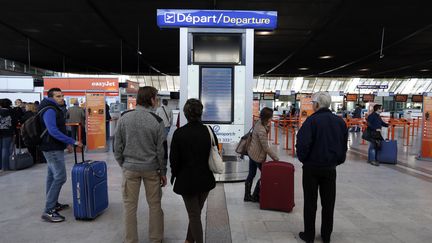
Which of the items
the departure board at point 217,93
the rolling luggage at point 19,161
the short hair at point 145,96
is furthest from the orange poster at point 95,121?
the short hair at point 145,96

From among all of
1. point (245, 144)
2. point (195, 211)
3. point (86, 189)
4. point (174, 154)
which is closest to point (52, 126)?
point (86, 189)

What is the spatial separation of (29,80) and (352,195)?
604 inches

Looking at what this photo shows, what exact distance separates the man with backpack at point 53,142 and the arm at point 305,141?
8.59 feet

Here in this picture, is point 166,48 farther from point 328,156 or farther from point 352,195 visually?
point 328,156

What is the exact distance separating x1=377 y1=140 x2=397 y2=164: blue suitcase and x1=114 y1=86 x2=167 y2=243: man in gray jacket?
691cm

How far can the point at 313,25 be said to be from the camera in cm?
1116

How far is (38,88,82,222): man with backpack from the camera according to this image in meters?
3.68

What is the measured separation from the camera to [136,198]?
2988 millimetres

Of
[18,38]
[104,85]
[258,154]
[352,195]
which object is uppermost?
[18,38]

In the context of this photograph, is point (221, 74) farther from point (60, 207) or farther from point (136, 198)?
point (60, 207)

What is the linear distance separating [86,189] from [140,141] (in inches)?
57.0

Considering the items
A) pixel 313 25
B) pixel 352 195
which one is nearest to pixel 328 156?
pixel 352 195

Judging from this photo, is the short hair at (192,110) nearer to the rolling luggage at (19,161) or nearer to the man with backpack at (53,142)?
the man with backpack at (53,142)

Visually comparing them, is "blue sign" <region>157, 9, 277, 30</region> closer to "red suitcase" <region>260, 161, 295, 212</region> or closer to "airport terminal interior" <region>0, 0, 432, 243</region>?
"airport terminal interior" <region>0, 0, 432, 243</region>
